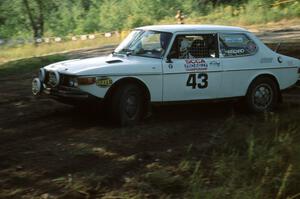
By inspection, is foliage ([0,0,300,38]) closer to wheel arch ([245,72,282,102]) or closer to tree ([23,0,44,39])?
tree ([23,0,44,39])

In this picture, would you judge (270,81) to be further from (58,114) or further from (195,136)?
(58,114)

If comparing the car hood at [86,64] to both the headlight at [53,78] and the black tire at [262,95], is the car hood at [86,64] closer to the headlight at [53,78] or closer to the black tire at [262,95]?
the headlight at [53,78]

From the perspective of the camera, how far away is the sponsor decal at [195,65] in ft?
30.6

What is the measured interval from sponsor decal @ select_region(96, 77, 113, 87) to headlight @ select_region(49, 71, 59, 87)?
0.72 meters

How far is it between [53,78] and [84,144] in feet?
5.36

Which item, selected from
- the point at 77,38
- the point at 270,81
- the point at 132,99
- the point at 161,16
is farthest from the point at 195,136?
the point at 161,16

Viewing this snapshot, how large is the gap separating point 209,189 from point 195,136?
2.69 meters

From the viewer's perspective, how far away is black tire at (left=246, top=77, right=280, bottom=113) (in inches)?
399

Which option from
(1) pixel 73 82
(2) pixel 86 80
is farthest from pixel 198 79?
(1) pixel 73 82

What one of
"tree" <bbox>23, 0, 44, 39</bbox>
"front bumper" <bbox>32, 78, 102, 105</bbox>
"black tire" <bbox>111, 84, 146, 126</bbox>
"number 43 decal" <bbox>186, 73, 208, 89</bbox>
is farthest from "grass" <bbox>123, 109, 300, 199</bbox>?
"tree" <bbox>23, 0, 44, 39</bbox>

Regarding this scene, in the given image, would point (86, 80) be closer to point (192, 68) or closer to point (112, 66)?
point (112, 66)

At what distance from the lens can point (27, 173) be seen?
21.2 feet

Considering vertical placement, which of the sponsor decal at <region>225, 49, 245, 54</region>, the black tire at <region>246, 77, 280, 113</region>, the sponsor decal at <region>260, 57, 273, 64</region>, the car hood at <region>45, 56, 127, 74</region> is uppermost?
the sponsor decal at <region>225, 49, 245, 54</region>

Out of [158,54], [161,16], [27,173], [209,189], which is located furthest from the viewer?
[161,16]
